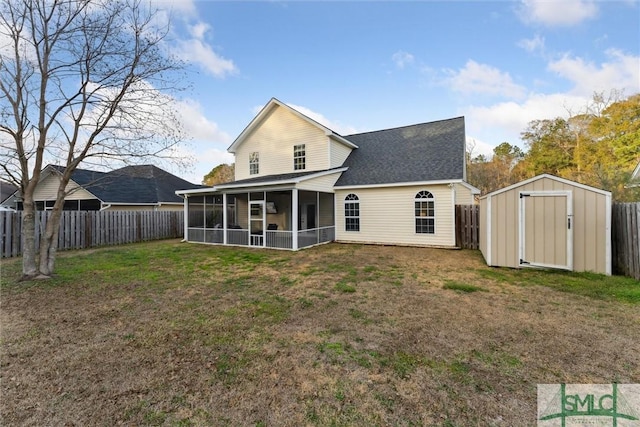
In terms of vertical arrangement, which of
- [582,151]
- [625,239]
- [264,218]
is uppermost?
[582,151]

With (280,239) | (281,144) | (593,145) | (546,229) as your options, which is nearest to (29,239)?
(280,239)

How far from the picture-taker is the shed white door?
6.54 meters

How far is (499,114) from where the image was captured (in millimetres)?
28656

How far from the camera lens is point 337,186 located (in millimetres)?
13508

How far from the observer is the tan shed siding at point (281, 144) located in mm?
14797

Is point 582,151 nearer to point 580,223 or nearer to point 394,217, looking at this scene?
point 394,217

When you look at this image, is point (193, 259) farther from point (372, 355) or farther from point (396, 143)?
point (396, 143)

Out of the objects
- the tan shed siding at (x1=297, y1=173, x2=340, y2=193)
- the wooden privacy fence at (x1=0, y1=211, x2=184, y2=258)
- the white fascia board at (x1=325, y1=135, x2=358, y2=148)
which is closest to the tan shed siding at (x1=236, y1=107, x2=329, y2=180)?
the white fascia board at (x1=325, y1=135, x2=358, y2=148)

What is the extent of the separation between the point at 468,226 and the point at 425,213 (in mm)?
1710

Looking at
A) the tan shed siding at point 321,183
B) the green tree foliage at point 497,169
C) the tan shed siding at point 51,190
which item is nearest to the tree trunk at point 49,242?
the tan shed siding at point 321,183

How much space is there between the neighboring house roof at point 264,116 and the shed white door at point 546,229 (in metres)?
9.64

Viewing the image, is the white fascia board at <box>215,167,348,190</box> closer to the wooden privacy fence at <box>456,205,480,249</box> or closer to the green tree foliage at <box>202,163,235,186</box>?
the wooden privacy fence at <box>456,205,480,249</box>

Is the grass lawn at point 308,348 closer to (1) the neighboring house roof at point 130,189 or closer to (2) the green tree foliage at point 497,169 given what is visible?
(1) the neighboring house roof at point 130,189

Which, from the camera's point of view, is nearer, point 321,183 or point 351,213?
point 321,183
